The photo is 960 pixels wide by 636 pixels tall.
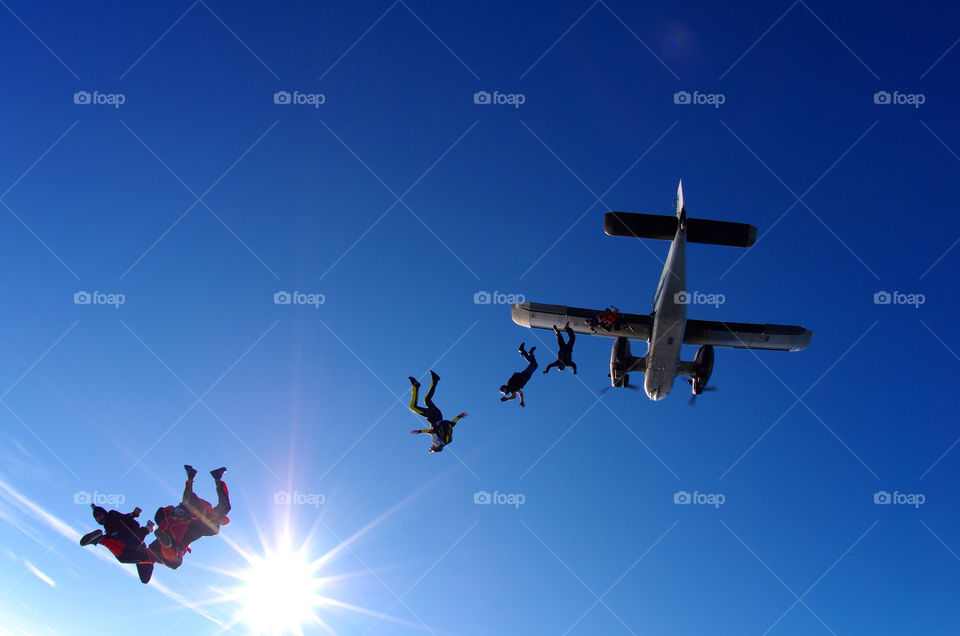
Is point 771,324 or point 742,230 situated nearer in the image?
point 742,230

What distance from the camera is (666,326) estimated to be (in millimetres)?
19375

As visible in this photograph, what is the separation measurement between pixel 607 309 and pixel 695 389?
5.83m

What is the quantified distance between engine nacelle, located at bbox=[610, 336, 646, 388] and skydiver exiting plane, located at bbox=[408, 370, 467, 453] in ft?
30.5

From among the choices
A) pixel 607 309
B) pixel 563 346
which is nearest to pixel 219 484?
pixel 563 346

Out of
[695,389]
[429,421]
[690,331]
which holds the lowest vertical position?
[429,421]

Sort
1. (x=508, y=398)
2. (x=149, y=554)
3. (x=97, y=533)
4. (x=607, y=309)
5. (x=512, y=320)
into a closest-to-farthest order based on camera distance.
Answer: (x=97, y=533), (x=149, y=554), (x=508, y=398), (x=607, y=309), (x=512, y=320)

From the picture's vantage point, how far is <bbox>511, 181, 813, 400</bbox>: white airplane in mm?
19250

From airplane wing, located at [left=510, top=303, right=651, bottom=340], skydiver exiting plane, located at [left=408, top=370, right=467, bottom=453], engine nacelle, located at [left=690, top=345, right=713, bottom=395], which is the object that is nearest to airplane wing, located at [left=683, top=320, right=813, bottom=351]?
engine nacelle, located at [left=690, top=345, right=713, bottom=395]

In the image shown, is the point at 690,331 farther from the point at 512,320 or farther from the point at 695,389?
the point at 512,320

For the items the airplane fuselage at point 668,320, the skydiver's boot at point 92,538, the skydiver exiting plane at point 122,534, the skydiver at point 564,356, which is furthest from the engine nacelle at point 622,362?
the skydiver's boot at point 92,538

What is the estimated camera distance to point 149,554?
541 inches

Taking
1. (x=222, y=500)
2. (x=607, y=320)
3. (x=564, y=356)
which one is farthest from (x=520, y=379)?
(x=222, y=500)

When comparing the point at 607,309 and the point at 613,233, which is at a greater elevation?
the point at 613,233

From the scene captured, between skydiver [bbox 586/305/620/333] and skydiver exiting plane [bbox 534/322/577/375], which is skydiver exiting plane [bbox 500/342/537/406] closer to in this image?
skydiver exiting plane [bbox 534/322/577/375]
